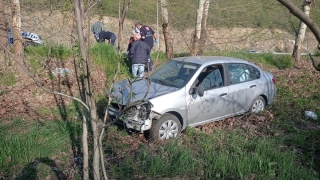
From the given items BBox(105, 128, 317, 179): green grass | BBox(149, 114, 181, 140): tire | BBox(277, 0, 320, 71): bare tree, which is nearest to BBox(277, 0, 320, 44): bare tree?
BBox(277, 0, 320, 71): bare tree

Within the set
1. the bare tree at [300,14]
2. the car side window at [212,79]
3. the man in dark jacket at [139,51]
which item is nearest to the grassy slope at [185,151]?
the car side window at [212,79]

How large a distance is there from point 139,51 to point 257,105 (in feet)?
11.7

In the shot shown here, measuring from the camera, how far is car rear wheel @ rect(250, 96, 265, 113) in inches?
307

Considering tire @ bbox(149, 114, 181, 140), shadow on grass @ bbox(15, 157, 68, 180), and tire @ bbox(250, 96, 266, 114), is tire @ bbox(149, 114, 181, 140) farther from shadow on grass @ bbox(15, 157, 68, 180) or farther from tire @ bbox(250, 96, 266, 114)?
tire @ bbox(250, 96, 266, 114)

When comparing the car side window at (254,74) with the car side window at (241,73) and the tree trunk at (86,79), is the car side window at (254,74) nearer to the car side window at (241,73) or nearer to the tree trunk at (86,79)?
the car side window at (241,73)

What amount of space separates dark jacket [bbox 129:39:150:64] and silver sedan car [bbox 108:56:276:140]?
6.89 feet

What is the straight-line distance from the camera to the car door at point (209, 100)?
6.53 metres

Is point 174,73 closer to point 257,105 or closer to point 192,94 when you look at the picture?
point 192,94

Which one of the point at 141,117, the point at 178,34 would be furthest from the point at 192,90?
the point at 178,34

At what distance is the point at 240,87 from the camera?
7371 millimetres

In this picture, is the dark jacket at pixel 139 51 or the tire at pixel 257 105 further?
the dark jacket at pixel 139 51

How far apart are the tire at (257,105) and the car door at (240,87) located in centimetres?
17

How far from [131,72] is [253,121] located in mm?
4508

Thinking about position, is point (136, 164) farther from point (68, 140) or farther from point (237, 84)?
point (237, 84)
